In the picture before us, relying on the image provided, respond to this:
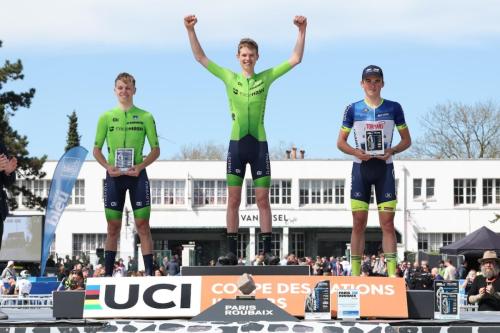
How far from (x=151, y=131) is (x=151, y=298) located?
2912 mm

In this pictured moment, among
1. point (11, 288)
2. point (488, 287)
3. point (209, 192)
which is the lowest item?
point (11, 288)

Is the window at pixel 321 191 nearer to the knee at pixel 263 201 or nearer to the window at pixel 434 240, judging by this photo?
the window at pixel 434 240

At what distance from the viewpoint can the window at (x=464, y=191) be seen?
75.8 meters

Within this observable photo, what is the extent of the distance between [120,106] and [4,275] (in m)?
19.0

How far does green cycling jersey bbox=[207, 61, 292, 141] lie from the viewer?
12.2 m

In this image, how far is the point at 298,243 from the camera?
247 feet

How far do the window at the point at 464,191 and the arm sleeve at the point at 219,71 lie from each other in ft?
213

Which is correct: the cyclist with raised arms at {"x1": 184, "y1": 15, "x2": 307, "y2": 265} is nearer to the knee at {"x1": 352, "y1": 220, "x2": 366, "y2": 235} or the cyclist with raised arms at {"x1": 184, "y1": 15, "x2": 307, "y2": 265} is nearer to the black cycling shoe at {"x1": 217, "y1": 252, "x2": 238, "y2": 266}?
the black cycling shoe at {"x1": 217, "y1": 252, "x2": 238, "y2": 266}

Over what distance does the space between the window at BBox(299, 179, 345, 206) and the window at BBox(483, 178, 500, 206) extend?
31.9 feet

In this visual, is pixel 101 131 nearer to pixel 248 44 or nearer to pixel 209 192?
pixel 248 44

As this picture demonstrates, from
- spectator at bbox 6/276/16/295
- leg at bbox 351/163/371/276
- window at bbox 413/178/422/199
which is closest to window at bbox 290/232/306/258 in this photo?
window at bbox 413/178/422/199

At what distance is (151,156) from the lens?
40.4 ft

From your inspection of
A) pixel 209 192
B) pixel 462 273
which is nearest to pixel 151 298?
pixel 462 273

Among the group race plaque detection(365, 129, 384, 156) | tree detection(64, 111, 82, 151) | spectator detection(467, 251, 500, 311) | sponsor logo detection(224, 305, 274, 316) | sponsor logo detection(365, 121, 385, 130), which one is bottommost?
sponsor logo detection(224, 305, 274, 316)
